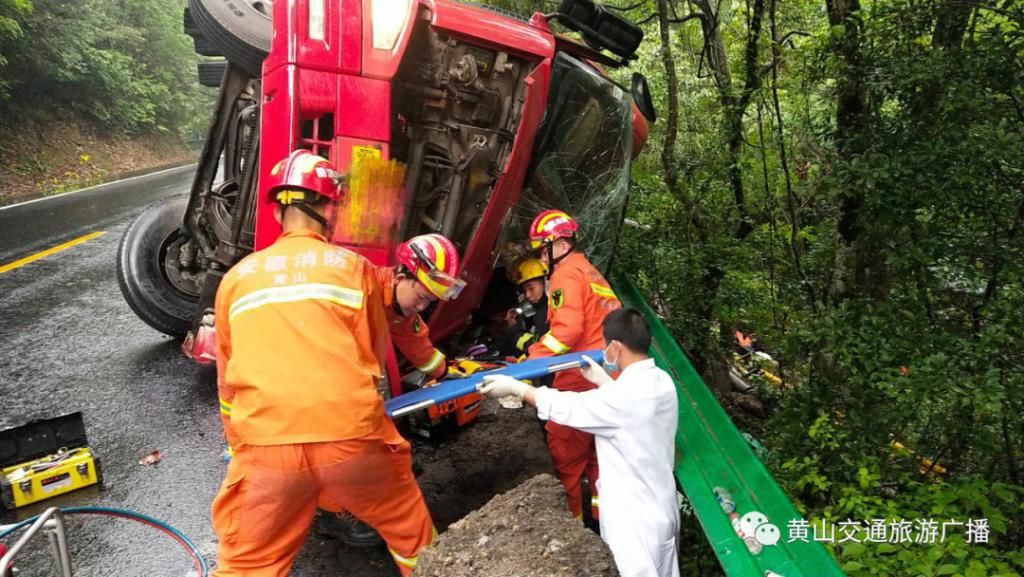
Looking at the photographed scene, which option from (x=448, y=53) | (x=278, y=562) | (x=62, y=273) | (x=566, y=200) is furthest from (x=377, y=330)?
(x=62, y=273)

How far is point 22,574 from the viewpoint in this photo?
2.69 meters

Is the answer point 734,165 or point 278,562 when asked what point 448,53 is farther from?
point 734,165

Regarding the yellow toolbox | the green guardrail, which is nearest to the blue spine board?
the green guardrail

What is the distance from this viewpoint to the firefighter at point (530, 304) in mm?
3805

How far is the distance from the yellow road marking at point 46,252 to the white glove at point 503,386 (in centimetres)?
594

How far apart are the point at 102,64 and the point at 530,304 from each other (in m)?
19.3

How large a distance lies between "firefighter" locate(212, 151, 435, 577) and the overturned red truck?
0.84 meters

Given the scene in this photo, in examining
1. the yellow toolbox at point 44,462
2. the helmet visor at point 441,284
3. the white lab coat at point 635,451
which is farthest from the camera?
the yellow toolbox at point 44,462

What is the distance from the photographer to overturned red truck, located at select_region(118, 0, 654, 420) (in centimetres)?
321

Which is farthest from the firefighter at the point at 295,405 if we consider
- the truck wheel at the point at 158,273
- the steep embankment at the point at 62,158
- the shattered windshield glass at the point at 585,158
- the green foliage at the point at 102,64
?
the green foliage at the point at 102,64

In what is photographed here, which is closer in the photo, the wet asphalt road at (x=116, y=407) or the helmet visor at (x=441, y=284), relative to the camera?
the helmet visor at (x=441, y=284)

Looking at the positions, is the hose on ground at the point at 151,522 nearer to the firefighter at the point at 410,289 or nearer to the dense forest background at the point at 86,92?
the firefighter at the point at 410,289

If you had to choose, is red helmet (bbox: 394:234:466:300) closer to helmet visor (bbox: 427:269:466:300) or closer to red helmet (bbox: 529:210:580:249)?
helmet visor (bbox: 427:269:466:300)

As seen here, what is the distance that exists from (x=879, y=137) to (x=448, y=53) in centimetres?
230
